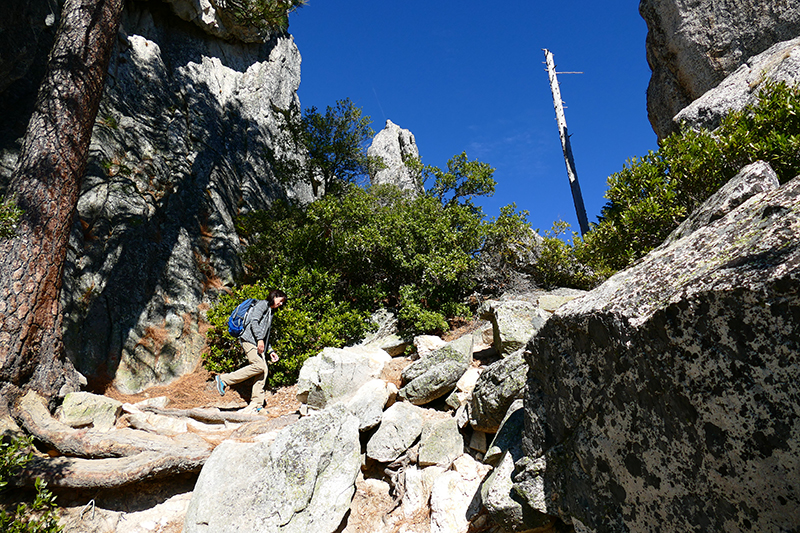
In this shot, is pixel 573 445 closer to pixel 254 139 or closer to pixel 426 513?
pixel 426 513

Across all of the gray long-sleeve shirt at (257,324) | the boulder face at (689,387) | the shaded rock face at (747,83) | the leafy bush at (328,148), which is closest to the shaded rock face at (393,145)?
the leafy bush at (328,148)

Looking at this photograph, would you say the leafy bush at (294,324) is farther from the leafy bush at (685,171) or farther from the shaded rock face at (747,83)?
the shaded rock face at (747,83)

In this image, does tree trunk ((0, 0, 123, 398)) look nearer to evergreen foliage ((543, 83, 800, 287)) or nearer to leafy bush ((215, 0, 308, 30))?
evergreen foliage ((543, 83, 800, 287))

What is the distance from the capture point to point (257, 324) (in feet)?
29.1

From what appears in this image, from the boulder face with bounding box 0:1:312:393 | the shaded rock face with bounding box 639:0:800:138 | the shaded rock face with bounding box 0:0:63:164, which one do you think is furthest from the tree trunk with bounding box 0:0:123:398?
the shaded rock face with bounding box 639:0:800:138

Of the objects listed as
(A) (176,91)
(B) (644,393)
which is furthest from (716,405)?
(A) (176,91)

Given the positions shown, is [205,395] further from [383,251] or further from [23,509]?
[383,251]

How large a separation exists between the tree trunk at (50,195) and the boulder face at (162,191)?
7.44 feet

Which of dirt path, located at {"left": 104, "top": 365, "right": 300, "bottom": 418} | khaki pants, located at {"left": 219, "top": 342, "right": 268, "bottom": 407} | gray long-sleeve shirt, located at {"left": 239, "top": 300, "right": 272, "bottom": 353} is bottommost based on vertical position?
dirt path, located at {"left": 104, "top": 365, "right": 300, "bottom": 418}

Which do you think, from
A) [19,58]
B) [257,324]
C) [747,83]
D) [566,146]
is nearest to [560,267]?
[747,83]

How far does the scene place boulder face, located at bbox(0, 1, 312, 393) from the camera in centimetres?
893

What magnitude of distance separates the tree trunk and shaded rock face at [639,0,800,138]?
1392 cm

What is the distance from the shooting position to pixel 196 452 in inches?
214

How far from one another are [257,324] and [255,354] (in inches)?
25.4
